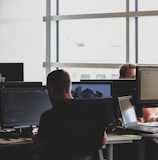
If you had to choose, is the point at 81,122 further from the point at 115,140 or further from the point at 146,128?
the point at 146,128

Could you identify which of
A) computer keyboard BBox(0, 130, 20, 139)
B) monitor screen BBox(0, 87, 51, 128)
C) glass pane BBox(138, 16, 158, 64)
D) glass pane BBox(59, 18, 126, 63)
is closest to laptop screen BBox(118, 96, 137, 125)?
monitor screen BBox(0, 87, 51, 128)

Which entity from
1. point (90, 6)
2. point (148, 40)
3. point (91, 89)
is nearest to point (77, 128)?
point (91, 89)

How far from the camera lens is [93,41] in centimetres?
671

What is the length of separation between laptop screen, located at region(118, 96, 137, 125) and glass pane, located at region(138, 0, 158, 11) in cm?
283

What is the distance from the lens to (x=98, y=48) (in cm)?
669

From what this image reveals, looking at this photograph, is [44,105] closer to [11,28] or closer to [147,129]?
[147,129]

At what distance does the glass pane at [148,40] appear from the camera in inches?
241

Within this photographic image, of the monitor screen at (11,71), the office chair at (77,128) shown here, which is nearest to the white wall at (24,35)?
the monitor screen at (11,71)

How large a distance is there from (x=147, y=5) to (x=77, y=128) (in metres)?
4.06

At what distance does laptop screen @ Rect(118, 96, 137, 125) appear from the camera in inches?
141

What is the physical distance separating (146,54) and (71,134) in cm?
394

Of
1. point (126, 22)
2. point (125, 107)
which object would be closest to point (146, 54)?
point (126, 22)

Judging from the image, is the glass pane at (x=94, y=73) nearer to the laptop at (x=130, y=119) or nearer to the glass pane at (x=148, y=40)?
the glass pane at (x=148, y=40)

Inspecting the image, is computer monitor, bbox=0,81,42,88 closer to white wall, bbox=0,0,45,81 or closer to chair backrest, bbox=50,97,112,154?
chair backrest, bbox=50,97,112,154
